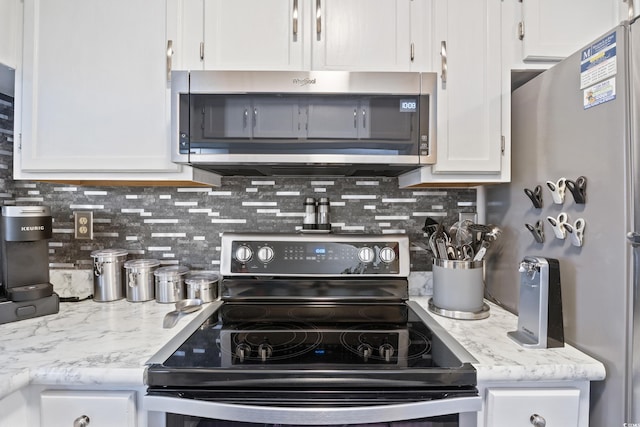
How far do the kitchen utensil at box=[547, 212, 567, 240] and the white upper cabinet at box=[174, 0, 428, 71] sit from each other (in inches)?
27.0

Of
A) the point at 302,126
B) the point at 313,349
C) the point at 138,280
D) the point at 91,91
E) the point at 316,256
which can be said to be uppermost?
the point at 91,91

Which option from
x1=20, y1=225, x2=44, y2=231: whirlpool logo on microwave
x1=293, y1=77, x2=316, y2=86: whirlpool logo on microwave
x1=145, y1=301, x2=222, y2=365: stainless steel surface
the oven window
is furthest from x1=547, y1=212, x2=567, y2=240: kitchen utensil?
x1=20, y1=225, x2=44, y2=231: whirlpool logo on microwave

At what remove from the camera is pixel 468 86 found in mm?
1206

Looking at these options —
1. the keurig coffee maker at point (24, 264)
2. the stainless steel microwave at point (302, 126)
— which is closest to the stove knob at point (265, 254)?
the stainless steel microwave at point (302, 126)

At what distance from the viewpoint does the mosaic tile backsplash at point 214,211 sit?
1.53 m

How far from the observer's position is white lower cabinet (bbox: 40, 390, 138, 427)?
0.84 m

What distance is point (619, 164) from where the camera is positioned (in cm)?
83

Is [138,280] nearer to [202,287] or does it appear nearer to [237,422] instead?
[202,287]

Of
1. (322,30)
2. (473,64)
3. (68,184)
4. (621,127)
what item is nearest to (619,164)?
(621,127)

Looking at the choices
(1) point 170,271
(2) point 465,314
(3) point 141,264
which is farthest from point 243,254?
(2) point 465,314

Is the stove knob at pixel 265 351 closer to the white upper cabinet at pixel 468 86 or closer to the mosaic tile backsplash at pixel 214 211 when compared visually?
the mosaic tile backsplash at pixel 214 211

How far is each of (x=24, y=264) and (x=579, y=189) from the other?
183 cm

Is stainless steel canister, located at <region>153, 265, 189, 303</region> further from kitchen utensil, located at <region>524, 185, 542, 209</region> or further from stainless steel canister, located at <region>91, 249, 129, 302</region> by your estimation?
kitchen utensil, located at <region>524, 185, 542, 209</region>

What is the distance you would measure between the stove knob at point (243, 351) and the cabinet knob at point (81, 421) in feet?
1.27
